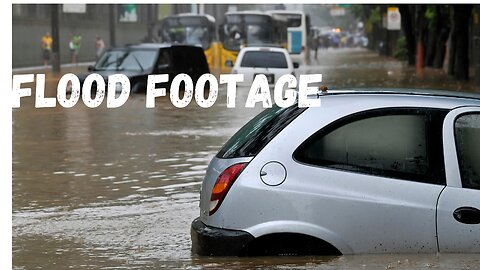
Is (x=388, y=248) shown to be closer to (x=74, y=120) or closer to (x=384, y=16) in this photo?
(x=74, y=120)

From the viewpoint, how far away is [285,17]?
59.4 metres

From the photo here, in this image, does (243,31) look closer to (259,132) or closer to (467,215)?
(259,132)

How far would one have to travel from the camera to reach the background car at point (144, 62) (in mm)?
27969

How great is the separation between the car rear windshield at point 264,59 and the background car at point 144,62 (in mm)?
1432

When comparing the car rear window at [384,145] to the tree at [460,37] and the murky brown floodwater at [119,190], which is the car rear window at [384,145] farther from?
the tree at [460,37]

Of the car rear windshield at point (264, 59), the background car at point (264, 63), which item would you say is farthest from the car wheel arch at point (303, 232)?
the car rear windshield at point (264, 59)

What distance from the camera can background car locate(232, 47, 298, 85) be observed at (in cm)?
3020

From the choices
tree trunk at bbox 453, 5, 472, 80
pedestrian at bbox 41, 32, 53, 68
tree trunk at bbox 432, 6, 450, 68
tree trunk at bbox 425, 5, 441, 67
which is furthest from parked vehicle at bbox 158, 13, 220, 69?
tree trunk at bbox 453, 5, 472, 80

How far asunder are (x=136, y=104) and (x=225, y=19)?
1013 inches

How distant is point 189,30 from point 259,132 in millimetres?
44512

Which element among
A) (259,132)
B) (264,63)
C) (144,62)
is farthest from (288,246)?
(264,63)

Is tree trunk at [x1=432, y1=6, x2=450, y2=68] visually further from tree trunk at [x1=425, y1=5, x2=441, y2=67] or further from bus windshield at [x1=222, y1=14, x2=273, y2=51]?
Result: bus windshield at [x1=222, y1=14, x2=273, y2=51]

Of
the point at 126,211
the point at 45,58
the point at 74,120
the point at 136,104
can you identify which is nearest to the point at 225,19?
the point at 45,58

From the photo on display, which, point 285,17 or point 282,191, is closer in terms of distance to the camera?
point 282,191
